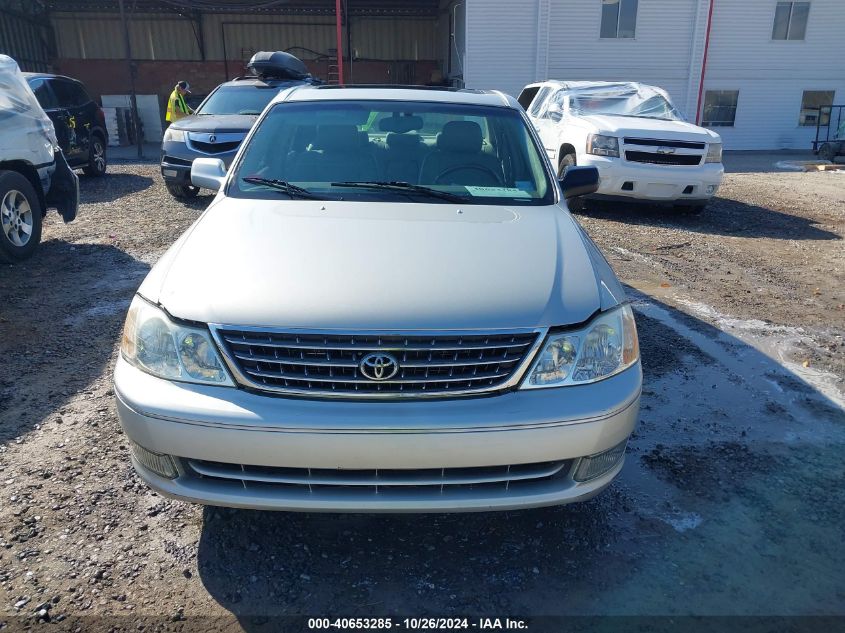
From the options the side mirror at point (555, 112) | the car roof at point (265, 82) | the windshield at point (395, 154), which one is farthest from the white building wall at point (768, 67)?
the windshield at point (395, 154)

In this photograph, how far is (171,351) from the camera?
2299mm

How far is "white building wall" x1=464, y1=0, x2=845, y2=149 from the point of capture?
19.8 m

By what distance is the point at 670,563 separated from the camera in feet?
8.32

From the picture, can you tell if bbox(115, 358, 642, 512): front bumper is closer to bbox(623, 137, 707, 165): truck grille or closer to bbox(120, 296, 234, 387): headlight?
bbox(120, 296, 234, 387): headlight

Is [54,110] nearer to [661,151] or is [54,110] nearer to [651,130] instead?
[651,130]

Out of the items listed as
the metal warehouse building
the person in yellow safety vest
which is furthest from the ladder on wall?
the person in yellow safety vest

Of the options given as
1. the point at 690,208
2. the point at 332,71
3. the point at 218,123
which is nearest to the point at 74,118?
the point at 218,123

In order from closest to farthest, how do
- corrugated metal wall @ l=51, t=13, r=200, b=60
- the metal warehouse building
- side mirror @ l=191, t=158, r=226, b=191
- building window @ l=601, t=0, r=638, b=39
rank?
side mirror @ l=191, t=158, r=226, b=191, the metal warehouse building, building window @ l=601, t=0, r=638, b=39, corrugated metal wall @ l=51, t=13, r=200, b=60

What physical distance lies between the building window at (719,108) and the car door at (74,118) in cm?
1817

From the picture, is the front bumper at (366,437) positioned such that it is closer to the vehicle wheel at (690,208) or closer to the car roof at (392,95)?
the car roof at (392,95)

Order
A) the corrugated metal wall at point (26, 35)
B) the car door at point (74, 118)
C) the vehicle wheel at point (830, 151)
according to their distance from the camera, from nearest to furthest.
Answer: the car door at point (74, 118) → the vehicle wheel at point (830, 151) → the corrugated metal wall at point (26, 35)

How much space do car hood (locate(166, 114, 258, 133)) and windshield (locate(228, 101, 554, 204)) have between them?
6112mm

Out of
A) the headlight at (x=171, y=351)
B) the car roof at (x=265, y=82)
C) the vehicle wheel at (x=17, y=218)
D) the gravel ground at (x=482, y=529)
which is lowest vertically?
the gravel ground at (x=482, y=529)

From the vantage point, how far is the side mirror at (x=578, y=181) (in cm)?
390
